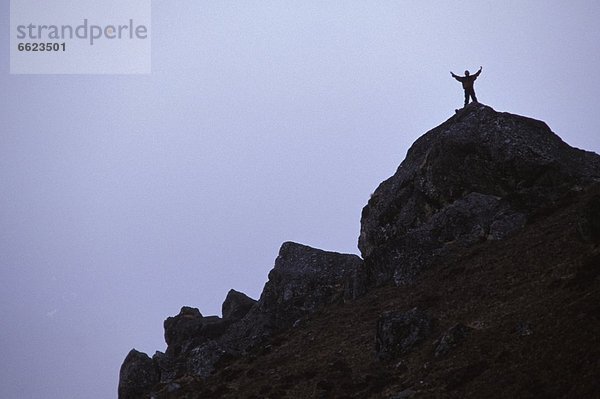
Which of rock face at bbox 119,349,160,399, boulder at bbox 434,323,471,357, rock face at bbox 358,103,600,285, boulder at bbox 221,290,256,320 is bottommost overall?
rock face at bbox 119,349,160,399

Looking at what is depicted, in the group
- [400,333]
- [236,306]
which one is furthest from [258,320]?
[400,333]

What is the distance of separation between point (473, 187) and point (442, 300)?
53.1 ft

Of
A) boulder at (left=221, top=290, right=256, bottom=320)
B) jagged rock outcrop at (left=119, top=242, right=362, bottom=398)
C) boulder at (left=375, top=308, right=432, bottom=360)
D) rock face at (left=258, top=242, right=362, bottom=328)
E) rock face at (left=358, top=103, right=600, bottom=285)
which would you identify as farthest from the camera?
boulder at (left=221, top=290, right=256, bottom=320)

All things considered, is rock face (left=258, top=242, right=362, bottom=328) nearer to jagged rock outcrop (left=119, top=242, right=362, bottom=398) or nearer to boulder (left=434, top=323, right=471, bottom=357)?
jagged rock outcrop (left=119, top=242, right=362, bottom=398)

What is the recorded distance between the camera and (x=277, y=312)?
161 ft

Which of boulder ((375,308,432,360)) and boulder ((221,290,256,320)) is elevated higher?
boulder ((221,290,256,320))

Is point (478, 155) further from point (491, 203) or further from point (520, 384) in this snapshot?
point (520, 384)

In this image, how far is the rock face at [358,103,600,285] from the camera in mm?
41156

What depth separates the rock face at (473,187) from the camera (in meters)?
41.2

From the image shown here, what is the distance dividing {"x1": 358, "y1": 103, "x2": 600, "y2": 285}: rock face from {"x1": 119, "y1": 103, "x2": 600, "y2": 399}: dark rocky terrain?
12cm

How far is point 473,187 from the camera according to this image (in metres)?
45.4

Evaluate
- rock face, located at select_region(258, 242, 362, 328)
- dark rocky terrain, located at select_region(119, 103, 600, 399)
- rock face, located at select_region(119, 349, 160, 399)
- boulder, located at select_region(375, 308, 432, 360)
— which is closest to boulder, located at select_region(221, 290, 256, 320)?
dark rocky terrain, located at select_region(119, 103, 600, 399)

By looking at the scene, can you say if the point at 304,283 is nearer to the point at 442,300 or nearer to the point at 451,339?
the point at 442,300

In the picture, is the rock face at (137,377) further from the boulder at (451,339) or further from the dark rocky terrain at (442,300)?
the boulder at (451,339)
